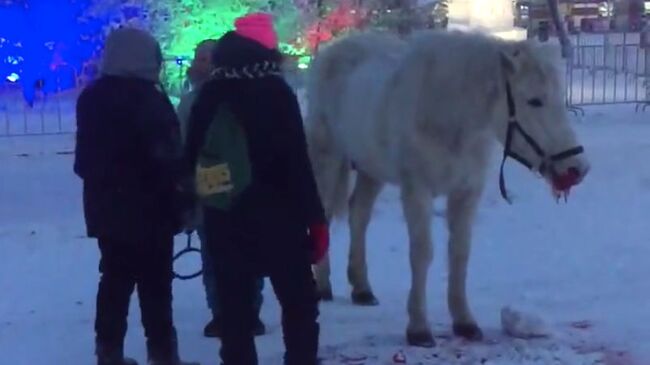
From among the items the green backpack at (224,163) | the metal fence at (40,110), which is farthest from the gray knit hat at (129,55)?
the metal fence at (40,110)

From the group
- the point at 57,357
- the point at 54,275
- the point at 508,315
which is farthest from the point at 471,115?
the point at 54,275

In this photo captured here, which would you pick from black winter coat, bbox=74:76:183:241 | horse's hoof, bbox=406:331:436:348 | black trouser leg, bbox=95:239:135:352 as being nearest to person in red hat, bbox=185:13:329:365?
black winter coat, bbox=74:76:183:241

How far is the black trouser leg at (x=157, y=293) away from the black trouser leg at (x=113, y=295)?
6 centimetres

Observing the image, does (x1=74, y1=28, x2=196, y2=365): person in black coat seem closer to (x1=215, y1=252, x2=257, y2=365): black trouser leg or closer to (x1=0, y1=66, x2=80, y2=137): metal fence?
(x1=215, y1=252, x2=257, y2=365): black trouser leg

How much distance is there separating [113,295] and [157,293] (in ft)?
0.64

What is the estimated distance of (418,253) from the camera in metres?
5.99

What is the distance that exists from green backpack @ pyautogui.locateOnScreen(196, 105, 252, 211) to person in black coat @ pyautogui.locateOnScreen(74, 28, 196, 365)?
402mm

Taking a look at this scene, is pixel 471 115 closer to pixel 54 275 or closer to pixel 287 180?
pixel 287 180

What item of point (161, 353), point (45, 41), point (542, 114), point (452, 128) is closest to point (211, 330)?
point (161, 353)

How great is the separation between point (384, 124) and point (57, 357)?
6.60 feet

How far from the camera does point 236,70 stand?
4.59 meters

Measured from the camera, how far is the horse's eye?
550 centimetres

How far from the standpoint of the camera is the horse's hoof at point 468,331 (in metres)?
5.97

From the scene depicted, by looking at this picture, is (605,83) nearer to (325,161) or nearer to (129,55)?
(325,161)
